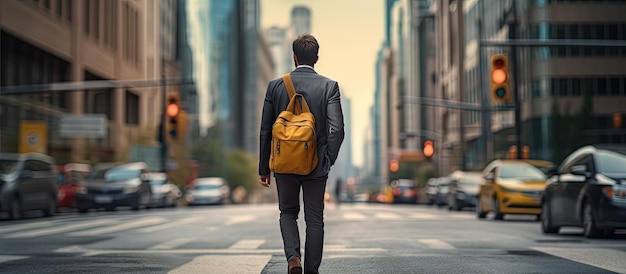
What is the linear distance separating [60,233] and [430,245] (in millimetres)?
7295

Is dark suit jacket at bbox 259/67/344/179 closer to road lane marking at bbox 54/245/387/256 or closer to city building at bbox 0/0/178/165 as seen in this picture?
road lane marking at bbox 54/245/387/256

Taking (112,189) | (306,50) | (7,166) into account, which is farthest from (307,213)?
(112,189)

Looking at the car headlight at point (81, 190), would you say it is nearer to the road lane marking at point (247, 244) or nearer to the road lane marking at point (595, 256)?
the road lane marking at point (247, 244)

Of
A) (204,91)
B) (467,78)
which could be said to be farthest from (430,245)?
(204,91)

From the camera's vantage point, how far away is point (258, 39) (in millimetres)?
196125

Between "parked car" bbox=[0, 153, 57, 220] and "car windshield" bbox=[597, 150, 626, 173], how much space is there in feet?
49.5

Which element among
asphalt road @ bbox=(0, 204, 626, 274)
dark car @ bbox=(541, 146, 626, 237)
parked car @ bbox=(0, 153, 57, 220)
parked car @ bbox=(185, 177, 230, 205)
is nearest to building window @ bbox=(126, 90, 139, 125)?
parked car @ bbox=(185, 177, 230, 205)

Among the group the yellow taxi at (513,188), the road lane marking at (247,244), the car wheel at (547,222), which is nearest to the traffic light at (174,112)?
the yellow taxi at (513,188)

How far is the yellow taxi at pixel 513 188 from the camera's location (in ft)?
76.8

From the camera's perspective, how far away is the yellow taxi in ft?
76.8

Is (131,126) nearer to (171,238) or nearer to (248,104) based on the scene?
(171,238)

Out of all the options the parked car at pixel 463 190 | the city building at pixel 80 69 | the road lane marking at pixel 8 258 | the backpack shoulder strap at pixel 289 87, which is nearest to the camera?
the backpack shoulder strap at pixel 289 87

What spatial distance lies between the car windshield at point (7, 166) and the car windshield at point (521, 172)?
11.8 m

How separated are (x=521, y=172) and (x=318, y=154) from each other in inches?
701
